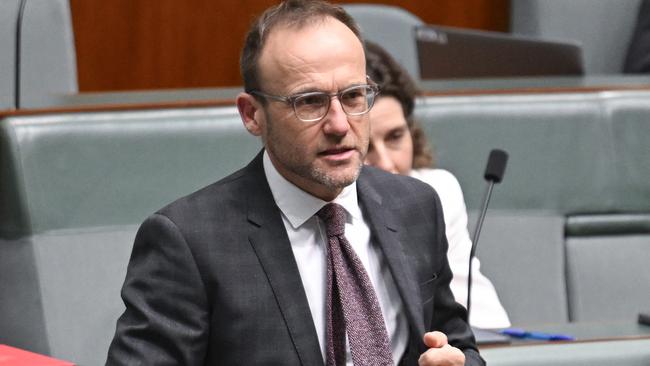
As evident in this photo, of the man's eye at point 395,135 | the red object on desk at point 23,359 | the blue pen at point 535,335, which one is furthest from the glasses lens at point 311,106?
the man's eye at point 395,135

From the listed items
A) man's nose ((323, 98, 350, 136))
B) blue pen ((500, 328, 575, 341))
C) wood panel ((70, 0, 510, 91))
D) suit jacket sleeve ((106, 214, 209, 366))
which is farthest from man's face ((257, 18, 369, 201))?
wood panel ((70, 0, 510, 91))

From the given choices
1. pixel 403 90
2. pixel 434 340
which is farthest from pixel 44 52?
pixel 434 340

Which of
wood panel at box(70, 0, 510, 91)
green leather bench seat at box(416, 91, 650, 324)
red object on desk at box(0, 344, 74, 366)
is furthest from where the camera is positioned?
wood panel at box(70, 0, 510, 91)

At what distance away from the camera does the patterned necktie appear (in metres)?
0.83

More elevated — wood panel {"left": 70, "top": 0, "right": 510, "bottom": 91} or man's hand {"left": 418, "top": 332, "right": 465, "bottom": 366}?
wood panel {"left": 70, "top": 0, "right": 510, "bottom": 91}

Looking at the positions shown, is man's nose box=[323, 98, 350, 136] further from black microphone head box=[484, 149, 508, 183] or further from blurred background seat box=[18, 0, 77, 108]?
blurred background seat box=[18, 0, 77, 108]

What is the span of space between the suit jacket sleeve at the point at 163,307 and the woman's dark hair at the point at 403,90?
1.87 ft

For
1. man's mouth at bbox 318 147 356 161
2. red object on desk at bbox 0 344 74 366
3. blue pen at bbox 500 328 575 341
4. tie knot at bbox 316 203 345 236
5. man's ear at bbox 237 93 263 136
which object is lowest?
blue pen at bbox 500 328 575 341

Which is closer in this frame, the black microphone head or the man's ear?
the man's ear

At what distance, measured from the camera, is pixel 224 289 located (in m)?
0.81

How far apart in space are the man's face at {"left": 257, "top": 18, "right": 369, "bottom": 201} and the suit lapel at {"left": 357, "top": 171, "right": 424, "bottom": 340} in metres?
0.06

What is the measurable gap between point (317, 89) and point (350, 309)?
0.54 feet

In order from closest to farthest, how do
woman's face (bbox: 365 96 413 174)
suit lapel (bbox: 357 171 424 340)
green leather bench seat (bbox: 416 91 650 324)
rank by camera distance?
1. suit lapel (bbox: 357 171 424 340)
2. woman's face (bbox: 365 96 413 174)
3. green leather bench seat (bbox: 416 91 650 324)

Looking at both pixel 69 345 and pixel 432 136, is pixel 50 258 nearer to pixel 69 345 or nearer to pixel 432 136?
pixel 69 345
